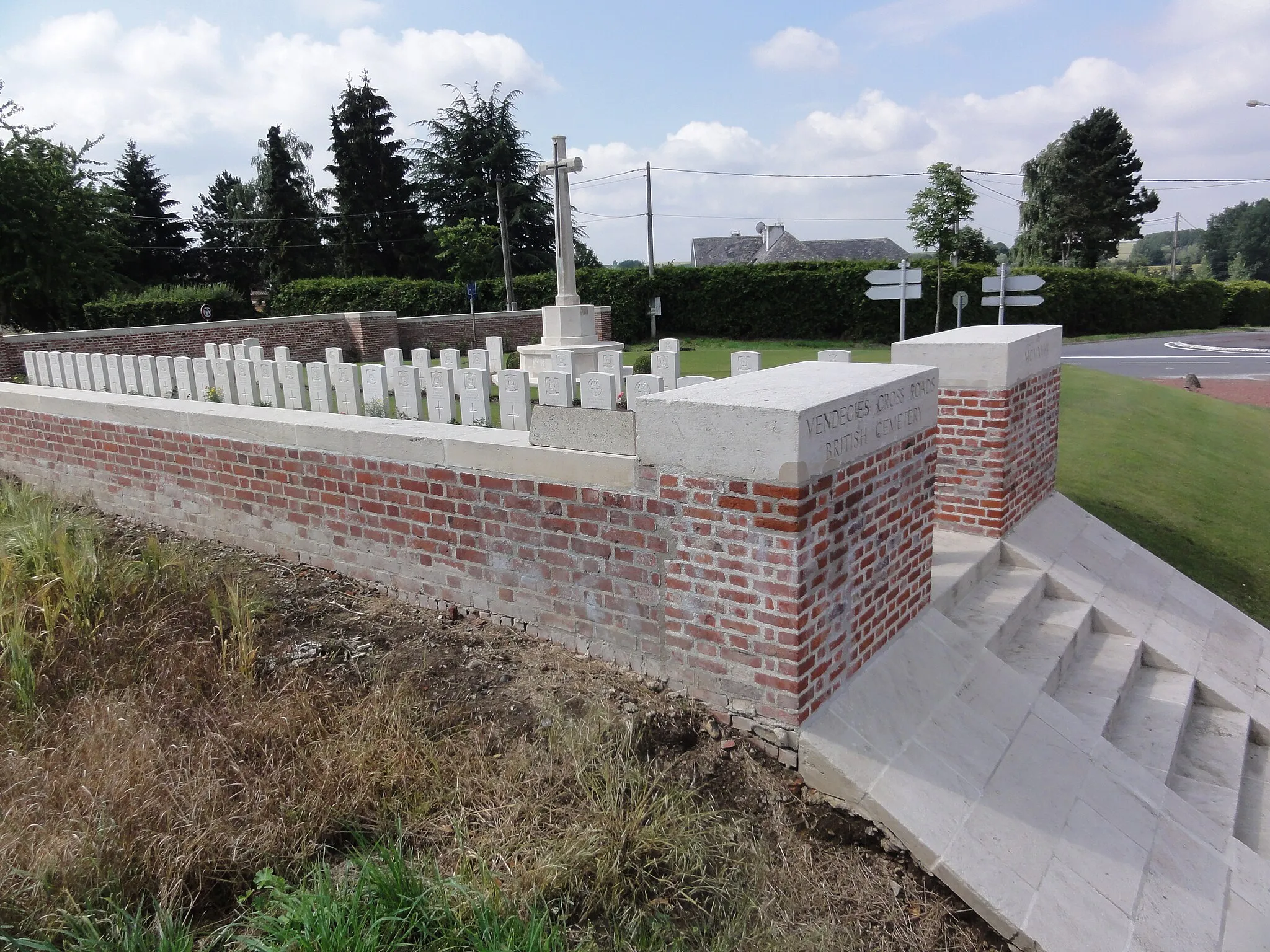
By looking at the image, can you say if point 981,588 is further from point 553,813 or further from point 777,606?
point 553,813

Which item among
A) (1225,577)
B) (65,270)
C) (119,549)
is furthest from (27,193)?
(1225,577)

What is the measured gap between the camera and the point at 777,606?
3.49 meters

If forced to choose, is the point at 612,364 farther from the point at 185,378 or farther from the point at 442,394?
the point at 185,378

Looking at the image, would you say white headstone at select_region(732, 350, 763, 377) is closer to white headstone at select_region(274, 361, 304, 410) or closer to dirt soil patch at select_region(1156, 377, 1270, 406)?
white headstone at select_region(274, 361, 304, 410)

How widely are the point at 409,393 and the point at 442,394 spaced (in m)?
0.30

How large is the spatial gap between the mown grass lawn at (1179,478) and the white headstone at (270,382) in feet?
23.3

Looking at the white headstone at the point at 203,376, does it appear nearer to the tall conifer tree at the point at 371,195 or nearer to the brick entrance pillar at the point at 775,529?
the brick entrance pillar at the point at 775,529

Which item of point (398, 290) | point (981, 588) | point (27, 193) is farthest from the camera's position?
point (398, 290)

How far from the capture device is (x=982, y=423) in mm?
5863

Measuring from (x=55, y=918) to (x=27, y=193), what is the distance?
938 inches

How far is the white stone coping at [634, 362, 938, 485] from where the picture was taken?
3377 mm

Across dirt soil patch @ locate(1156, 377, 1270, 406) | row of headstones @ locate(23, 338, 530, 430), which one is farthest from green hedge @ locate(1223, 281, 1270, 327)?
row of headstones @ locate(23, 338, 530, 430)

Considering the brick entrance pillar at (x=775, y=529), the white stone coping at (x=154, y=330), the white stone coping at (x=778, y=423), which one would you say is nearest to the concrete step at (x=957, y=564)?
the brick entrance pillar at (x=775, y=529)

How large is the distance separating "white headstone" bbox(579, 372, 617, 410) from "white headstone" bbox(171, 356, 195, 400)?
11.6 ft
